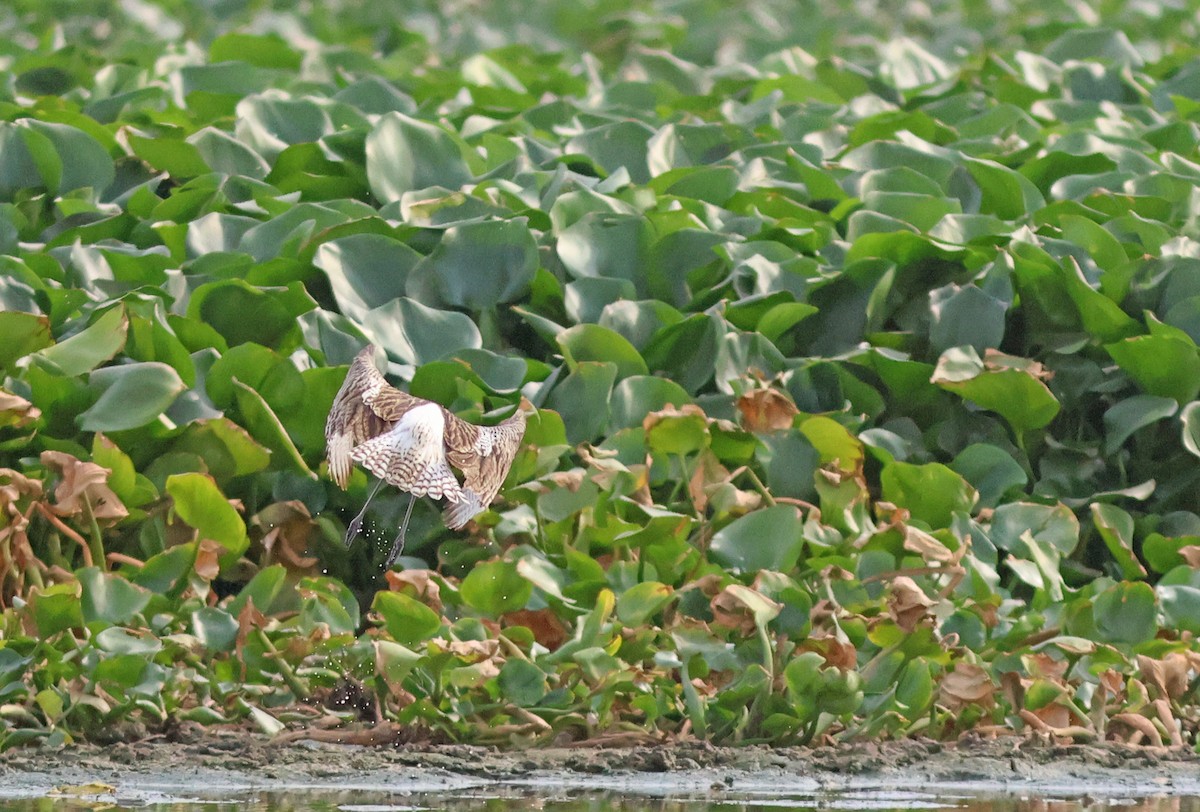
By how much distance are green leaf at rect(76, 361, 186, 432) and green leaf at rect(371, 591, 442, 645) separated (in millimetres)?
857

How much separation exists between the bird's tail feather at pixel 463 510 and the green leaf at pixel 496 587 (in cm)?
21

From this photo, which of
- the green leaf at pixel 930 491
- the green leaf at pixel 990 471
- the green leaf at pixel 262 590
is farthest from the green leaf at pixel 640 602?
the green leaf at pixel 990 471

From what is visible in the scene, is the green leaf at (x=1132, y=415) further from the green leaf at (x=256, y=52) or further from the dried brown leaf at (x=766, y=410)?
the green leaf at (x=256, y=52)

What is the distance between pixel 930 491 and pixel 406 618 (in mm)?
1429

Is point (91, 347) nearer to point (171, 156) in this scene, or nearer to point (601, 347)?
point (601, 347)

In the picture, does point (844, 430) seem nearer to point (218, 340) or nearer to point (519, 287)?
point (519, 287)

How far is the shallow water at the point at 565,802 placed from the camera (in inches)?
144

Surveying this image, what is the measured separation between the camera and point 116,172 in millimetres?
6219

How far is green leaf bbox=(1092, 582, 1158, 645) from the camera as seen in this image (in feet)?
14.5

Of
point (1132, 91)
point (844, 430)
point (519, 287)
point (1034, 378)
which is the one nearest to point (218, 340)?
point (519, 287)

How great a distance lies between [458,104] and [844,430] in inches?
120

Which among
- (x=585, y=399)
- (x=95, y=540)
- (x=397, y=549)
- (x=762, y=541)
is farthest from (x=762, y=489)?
(x=95, y=540)

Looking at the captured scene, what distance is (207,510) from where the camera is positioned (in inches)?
177

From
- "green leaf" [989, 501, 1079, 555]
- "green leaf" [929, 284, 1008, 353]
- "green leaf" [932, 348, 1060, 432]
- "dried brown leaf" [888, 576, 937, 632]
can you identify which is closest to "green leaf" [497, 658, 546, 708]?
"dried brown leaf" [888, 576, 937, 632]
